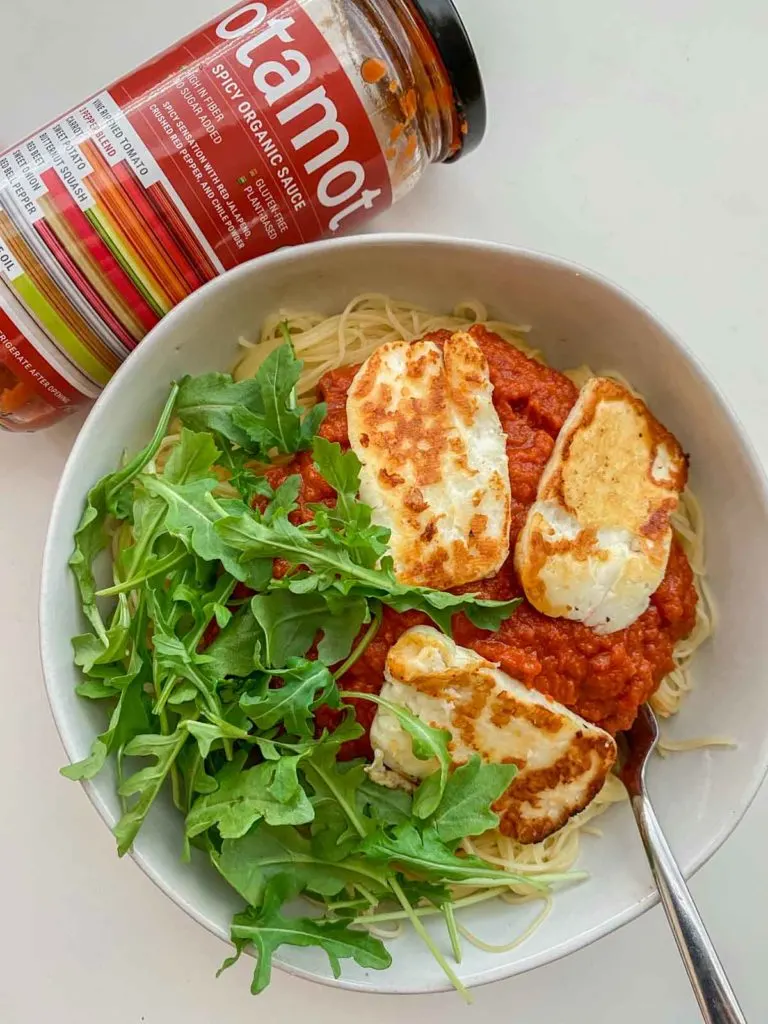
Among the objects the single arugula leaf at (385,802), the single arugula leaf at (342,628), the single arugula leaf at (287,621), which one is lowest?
the single arugula leaf at (385,802)

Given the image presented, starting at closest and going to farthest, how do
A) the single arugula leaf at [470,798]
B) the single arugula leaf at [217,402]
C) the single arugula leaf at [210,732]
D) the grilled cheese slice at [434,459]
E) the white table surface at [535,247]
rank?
the single arugula leaf at [210,732]
the single arugula leaf at [470,798]
the grilled cheese slice at [434,459]
the single arugula leaf at [217,402]
the white table surface at [535,247]

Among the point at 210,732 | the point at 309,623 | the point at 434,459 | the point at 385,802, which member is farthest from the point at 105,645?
the point at 434,459

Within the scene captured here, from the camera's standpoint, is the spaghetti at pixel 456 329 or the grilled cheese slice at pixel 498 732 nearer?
the grilled cheese slice at pixel 498 732

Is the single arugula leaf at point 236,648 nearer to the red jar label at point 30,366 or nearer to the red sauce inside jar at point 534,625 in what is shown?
the red sauce inside jar at point 534,625

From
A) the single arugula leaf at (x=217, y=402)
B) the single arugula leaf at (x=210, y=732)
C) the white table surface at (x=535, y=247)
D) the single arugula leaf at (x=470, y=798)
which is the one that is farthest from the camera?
the white table surface at (x=535, y=247)

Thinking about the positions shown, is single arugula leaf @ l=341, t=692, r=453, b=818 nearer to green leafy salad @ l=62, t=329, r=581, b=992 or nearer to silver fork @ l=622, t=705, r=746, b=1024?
green leafy salad @ l=62, t=329, r=581, b=992

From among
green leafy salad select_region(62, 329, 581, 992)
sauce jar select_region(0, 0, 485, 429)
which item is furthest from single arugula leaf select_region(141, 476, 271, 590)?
sauce jar select_region(0, 0, 485, 429)

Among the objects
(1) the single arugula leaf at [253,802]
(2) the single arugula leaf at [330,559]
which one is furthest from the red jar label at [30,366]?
(1) the single arugula leaf at [253,802]
